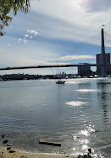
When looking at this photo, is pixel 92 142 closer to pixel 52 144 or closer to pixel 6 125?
pixel 52 144

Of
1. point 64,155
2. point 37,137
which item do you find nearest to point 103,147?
point 64,155

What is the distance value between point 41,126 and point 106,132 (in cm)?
657

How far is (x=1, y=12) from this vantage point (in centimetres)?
914

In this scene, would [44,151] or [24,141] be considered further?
[24,141]

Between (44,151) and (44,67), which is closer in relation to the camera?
(44,151)

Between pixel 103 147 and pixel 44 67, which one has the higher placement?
pixel 44 67

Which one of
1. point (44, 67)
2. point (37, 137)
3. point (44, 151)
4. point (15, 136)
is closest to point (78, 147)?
point (44, 151)

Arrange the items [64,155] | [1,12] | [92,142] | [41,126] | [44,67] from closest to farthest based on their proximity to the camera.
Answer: [1,12], [64,155], [92,142], [41,126], [44,67]

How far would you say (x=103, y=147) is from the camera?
41.1ft

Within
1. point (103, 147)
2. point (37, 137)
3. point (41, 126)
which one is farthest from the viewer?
point (41, 126)

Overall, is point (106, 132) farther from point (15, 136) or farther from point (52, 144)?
point (15, 136)

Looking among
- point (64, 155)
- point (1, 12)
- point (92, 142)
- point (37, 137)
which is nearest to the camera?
point (1, 12)

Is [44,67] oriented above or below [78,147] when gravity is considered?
above

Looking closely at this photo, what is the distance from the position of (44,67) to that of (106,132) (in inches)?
5554
